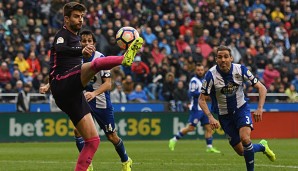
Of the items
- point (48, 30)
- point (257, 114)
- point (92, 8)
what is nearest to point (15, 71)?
point (48, 30)

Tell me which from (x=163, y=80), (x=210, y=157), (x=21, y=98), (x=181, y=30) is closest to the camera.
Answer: (x=210, y=157)

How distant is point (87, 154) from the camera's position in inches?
442

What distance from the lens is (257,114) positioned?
13211 mm

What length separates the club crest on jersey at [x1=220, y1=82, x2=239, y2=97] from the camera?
14.1 metres

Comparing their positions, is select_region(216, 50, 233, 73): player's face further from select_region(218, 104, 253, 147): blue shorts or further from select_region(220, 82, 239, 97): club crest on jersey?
select_region(218, 104, 253, 147): blue shorts

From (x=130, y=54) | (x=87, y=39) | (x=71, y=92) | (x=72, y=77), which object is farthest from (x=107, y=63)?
(x=87, y=39)

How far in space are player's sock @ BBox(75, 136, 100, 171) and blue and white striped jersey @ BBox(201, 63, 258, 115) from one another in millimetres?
3386

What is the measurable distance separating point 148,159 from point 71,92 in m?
7.72

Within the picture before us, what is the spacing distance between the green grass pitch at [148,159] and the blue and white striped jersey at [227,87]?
1593mm

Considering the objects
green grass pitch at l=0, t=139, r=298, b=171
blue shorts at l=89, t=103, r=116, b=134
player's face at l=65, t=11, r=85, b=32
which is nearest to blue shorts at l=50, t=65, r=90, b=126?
player's face at l=65, t=11, r=85, b=32

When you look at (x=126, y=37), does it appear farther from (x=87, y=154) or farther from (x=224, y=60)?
(x=87, y=154)

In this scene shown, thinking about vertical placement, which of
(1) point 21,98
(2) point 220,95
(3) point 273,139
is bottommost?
(3) point 273,139

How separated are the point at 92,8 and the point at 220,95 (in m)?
18.7

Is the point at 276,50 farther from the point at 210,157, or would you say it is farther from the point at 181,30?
the point at 210,157
